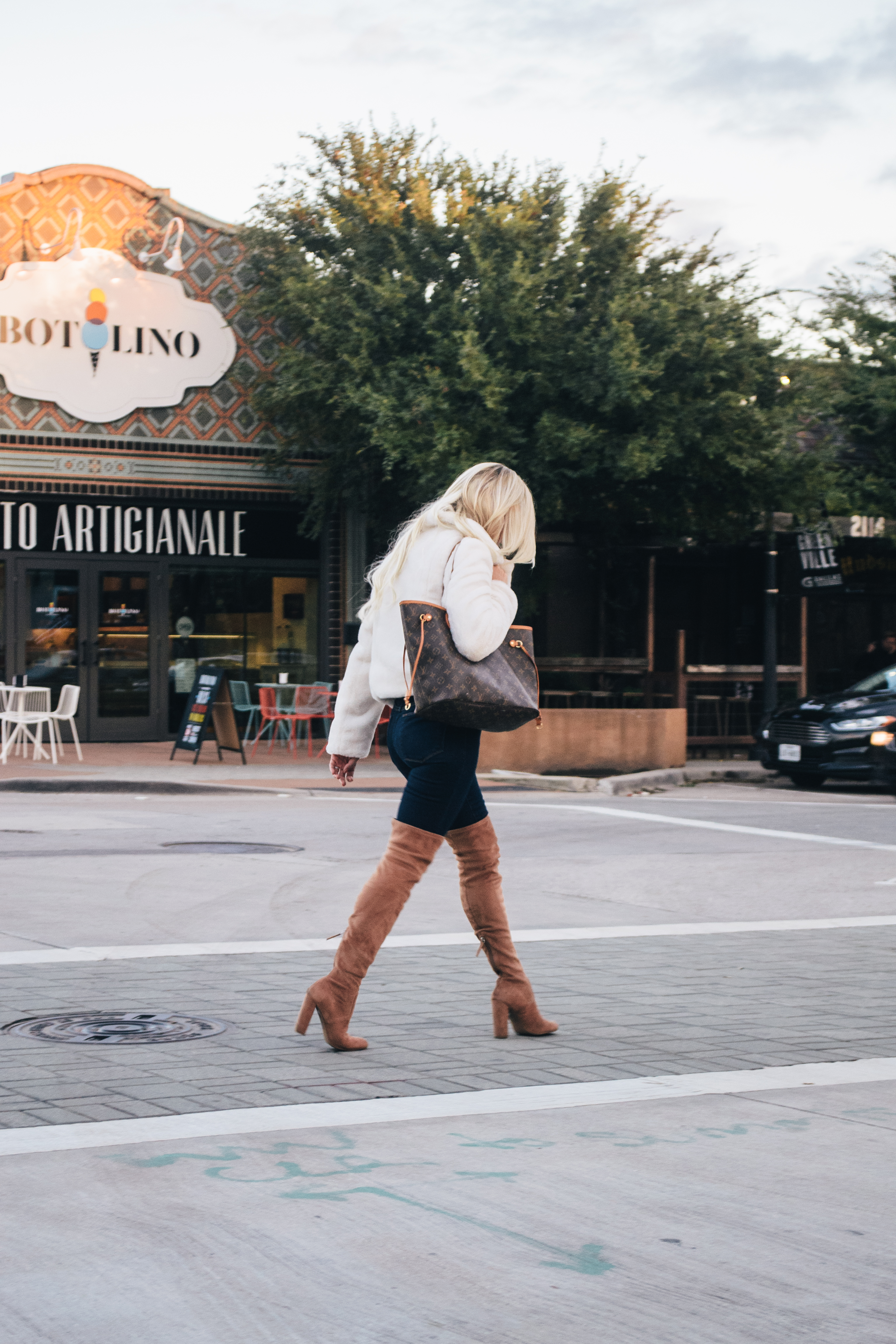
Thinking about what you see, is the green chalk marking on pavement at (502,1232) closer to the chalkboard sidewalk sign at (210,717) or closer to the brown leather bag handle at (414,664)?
the brown leather bag handle at (414,664)

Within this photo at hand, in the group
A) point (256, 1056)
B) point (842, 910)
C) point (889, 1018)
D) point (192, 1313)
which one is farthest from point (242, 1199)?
point (842, 910)

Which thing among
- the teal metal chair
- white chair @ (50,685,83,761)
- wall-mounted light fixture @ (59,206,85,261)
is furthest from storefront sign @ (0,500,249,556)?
wall-mounted light fixture @ (59,206,85,261)

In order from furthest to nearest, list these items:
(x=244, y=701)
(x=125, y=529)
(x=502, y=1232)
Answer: (x=244, y=701), (x=125, y=529), (x=502, y=1232)

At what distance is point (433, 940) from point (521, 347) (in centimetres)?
1243

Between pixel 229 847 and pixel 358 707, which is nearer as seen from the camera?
pixel 358 707

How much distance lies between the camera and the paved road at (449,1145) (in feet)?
10.7

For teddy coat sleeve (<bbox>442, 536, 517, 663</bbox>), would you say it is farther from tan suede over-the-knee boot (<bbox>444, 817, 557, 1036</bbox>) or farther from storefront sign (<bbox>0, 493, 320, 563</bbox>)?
storefront sign (<bbox>0, 493, 320, 563</bbox>)

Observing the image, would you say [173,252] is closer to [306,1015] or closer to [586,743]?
[586,743]

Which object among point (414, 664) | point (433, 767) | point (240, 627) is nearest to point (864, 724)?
point (240, 627)

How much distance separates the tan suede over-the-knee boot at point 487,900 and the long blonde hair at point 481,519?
0.85m

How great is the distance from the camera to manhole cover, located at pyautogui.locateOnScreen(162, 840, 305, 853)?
11.0 meters

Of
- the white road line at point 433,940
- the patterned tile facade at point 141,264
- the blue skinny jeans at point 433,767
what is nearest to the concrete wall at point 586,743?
the patterned tile facade at point 141,264

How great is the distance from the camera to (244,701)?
72.5 ft

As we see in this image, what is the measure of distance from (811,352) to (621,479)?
5306 millimetres
